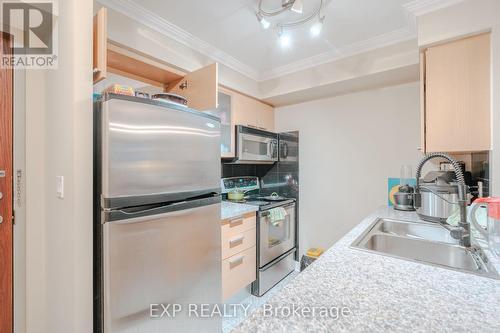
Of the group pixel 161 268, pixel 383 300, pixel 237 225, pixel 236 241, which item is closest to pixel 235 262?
pixel 236 241

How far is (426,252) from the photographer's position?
3.56ft

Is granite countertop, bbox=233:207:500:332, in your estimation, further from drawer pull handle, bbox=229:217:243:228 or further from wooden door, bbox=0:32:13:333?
wooden door, bbox=0:32:13:333

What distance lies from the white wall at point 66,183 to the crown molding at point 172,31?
457 mm

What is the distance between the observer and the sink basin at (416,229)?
1.28m

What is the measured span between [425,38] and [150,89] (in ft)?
6.79

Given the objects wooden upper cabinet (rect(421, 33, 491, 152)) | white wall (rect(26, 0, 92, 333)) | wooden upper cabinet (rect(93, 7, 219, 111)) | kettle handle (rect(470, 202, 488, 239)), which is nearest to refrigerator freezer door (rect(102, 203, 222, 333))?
white wall (rect(26, 0, 92, 333))

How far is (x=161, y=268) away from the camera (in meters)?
1.14

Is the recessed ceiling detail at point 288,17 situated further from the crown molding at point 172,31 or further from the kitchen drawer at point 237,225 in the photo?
the kitchen drawer at point 237,225

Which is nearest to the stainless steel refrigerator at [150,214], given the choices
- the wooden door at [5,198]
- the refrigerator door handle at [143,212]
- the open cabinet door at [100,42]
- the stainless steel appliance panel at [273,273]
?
the refrigerator door handle at [143,212]

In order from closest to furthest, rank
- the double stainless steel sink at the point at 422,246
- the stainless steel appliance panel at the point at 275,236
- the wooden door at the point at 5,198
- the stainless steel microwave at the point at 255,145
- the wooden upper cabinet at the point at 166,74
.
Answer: the double stainless steel sink at the point at 422,246 → the wooden door at the point at 5,198 → the wooden upper cabinet at the point at 166,74 → the stainless steel appliance panel at the point at 275,236 → the stainless steel microwave at the point at 255,145

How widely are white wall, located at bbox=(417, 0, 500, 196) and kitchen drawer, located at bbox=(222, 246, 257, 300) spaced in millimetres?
1719

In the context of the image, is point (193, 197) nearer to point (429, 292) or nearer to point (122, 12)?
point (429, 292)

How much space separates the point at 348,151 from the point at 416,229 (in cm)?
122

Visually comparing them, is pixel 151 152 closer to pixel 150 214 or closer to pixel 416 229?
pixel 150 214
